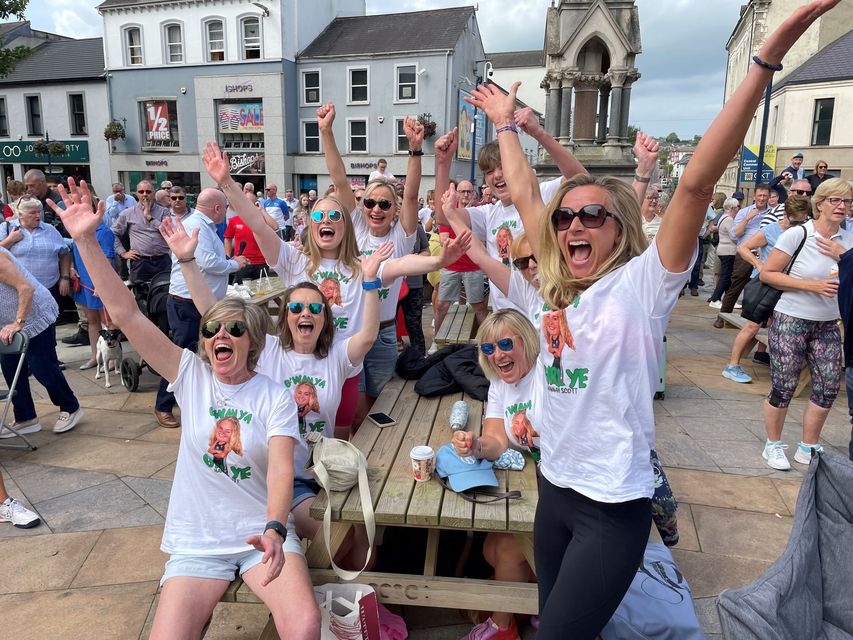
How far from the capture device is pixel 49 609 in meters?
2.89

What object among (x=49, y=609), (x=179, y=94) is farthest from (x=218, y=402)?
(x=179, y=94)

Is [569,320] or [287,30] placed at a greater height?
[287,30]

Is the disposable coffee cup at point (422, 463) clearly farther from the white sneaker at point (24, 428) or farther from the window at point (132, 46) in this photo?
the window at point (132, 46)

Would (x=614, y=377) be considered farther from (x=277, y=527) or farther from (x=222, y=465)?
(x=222, y=465)

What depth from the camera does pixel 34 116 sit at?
1150 inches

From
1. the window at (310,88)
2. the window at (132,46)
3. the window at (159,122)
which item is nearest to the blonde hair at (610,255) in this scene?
the window at (310,88)

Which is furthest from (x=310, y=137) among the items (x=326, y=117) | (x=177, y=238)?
(x=177, y=238)

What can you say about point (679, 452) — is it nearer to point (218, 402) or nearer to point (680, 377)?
point (680, 377)

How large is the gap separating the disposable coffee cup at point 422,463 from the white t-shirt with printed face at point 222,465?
510mm

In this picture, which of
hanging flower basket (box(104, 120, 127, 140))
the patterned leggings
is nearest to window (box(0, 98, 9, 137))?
hanging flower basket (box(104, 120, 127, 140))

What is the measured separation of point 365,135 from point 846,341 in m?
25.5

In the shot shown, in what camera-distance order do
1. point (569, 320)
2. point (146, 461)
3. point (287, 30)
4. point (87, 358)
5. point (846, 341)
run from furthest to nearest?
point (287, 30) → point (87, 358) → point (146, 461) → point (846, 341) → point (569, 320)

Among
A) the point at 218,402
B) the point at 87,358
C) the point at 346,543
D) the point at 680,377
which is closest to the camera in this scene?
the point at 218,402

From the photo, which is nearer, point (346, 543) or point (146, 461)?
point (346, 543)
